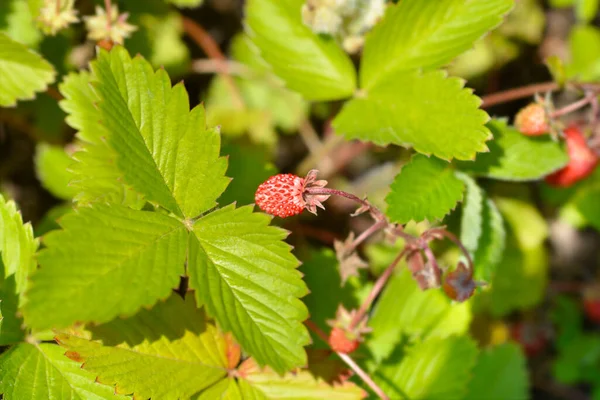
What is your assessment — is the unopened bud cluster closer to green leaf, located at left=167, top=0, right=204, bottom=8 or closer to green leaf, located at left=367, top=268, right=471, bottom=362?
green leaf, located at left=167, top=0, right=204, bottom=8

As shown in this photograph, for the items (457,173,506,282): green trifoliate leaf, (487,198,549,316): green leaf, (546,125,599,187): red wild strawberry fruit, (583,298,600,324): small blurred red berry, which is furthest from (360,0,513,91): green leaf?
(583,298,600,324): small blurred red berry

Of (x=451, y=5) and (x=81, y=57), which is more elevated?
(x=81, y=57)

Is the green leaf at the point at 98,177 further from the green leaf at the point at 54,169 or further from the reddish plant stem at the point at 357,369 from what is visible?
the green leaf at the point at 54,169

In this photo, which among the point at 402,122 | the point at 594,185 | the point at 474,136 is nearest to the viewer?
the point at 474,136

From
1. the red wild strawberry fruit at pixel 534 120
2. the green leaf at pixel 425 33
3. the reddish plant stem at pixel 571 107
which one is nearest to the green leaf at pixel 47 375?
the green leaf at pixel 425 33

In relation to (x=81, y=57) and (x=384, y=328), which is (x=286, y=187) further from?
(x=81, y=57)

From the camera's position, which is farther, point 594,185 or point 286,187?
point 594,185

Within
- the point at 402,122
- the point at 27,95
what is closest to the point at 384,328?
the point at 402,122
